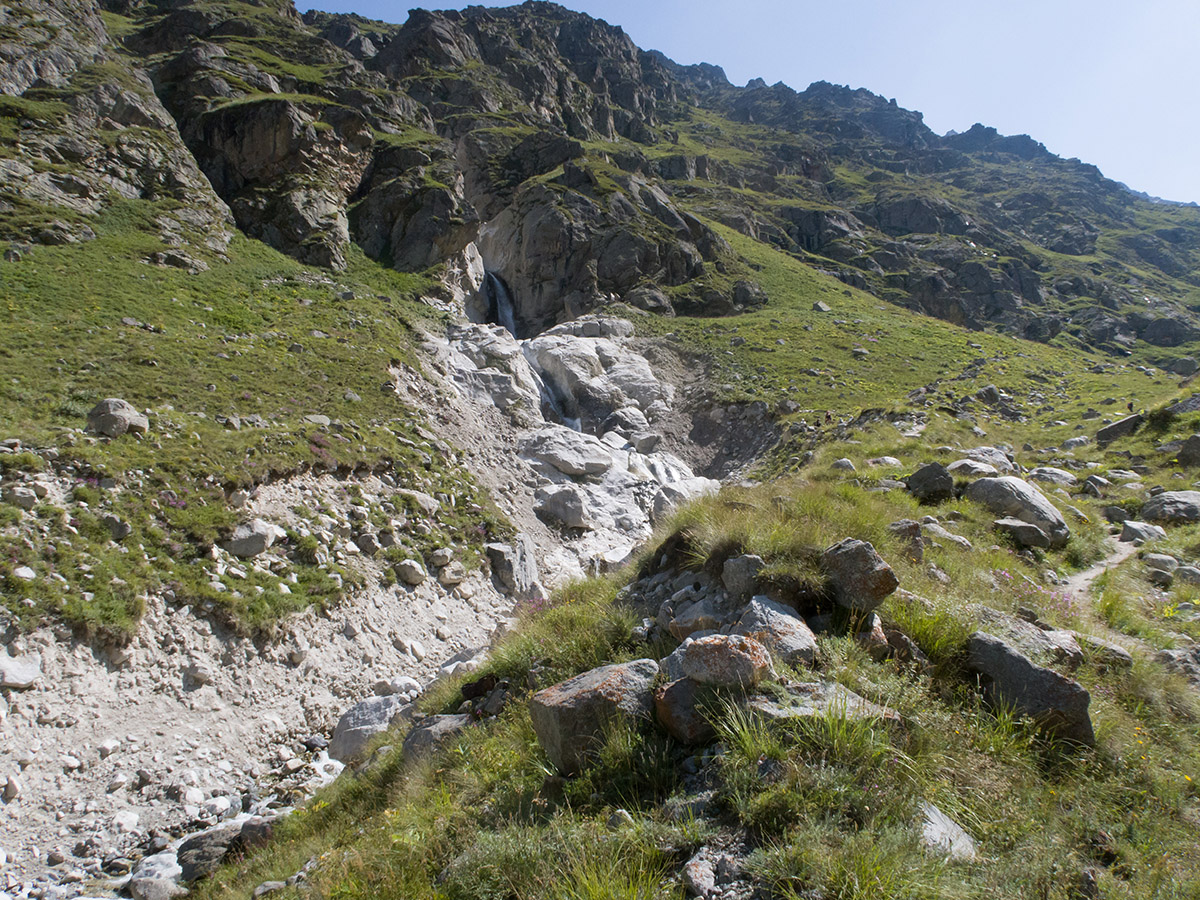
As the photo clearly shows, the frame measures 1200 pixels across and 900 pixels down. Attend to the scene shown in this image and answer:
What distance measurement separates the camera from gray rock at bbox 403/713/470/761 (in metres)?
6.36

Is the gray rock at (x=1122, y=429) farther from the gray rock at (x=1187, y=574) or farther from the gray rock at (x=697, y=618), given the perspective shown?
the gray rock at (x=697, y=618)

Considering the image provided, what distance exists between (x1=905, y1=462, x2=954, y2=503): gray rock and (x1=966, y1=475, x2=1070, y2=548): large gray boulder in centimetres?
36

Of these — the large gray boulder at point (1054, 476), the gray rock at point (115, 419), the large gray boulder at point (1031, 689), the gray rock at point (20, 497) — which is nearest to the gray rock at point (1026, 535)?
the large gray boulder at point (1054, 476)

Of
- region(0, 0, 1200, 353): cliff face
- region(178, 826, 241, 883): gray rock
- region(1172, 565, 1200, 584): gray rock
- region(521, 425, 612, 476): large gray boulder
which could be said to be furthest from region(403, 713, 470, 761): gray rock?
region(0, 0, 1200, 353): cliff face

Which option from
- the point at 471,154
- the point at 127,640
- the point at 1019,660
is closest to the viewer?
the point at 1019,660

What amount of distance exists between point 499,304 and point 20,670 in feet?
160

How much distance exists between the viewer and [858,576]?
17.8 feet

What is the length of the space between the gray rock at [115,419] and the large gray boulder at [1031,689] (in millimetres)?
16803

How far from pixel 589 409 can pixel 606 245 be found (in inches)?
1078

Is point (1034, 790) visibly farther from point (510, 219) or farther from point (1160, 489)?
point (510, 219)

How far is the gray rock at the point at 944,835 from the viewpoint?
319 centimetres

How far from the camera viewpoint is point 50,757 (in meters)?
8.48

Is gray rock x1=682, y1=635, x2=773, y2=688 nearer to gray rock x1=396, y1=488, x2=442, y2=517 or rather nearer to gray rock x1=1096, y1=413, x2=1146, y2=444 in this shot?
gray rock x1=396, y1=488, x2=442, y2=517

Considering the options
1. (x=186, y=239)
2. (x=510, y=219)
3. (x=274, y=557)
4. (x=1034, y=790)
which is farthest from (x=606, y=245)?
(x=1034, y=790)
